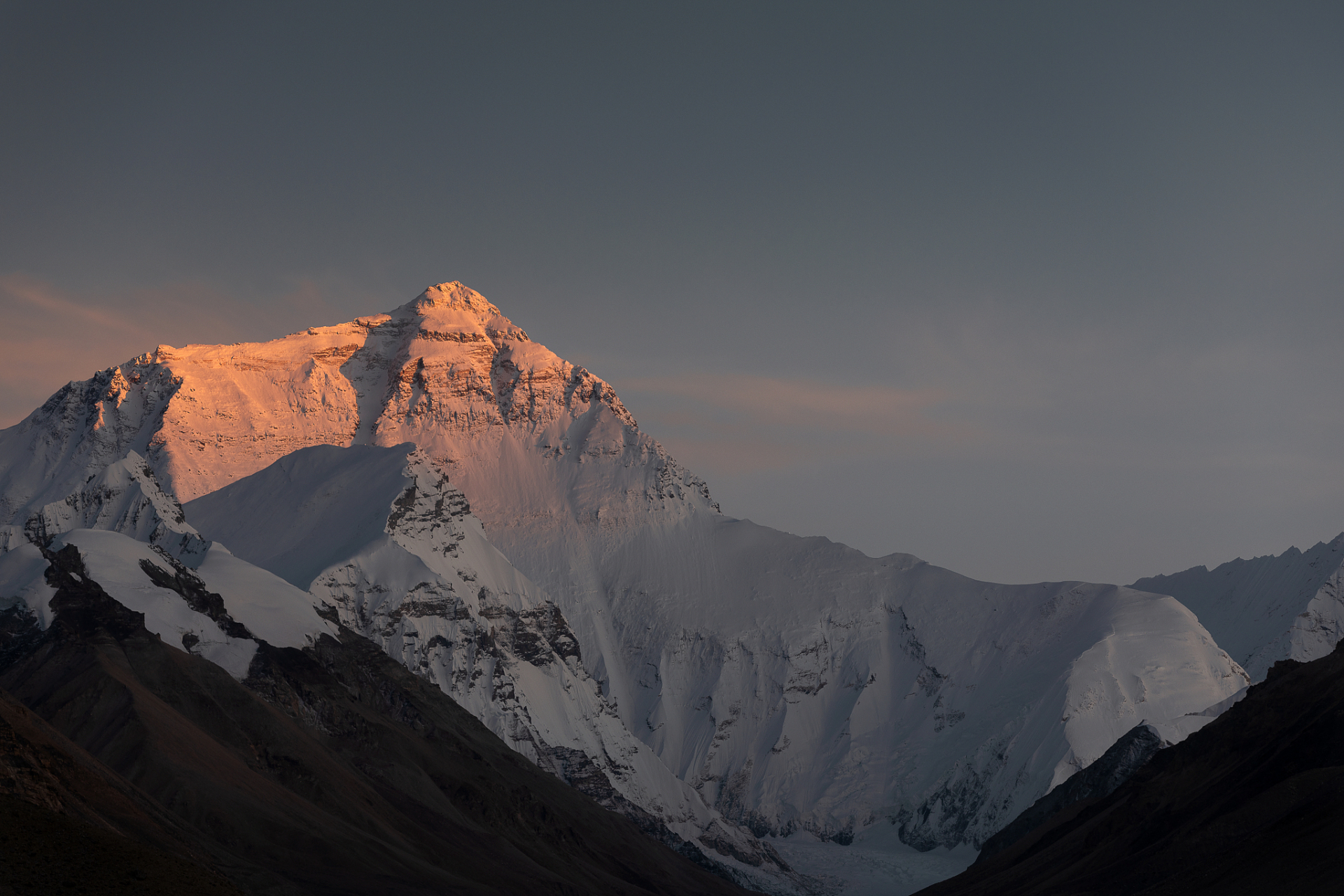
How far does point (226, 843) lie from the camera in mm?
130875

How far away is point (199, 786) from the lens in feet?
447

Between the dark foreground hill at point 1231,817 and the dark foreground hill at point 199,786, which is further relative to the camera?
the dark foreground hill at point 1231,817

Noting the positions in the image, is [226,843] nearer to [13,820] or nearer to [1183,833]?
[13,820]

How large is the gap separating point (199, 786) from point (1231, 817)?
310ft

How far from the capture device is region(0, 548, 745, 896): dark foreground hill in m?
86.4

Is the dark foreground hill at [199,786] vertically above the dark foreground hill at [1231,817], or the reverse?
the dark foreground hill at [1231,817]

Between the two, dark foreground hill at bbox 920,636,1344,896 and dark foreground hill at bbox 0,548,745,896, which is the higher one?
dark foreground hill at bbox 920,636,1344,896

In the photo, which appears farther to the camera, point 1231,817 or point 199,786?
point 199,786

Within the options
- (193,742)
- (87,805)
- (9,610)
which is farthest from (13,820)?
(9,610)

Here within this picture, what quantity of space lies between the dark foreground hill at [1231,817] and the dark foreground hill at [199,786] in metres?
62.5

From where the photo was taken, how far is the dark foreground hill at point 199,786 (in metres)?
86.4

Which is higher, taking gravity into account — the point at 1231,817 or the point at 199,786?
the point at 1231,817

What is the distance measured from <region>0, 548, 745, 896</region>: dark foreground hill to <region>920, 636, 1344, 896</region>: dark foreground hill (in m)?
62.5

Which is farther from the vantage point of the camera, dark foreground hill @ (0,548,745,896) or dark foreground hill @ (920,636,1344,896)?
dark foreground hill @ (920,636,1344,896)
